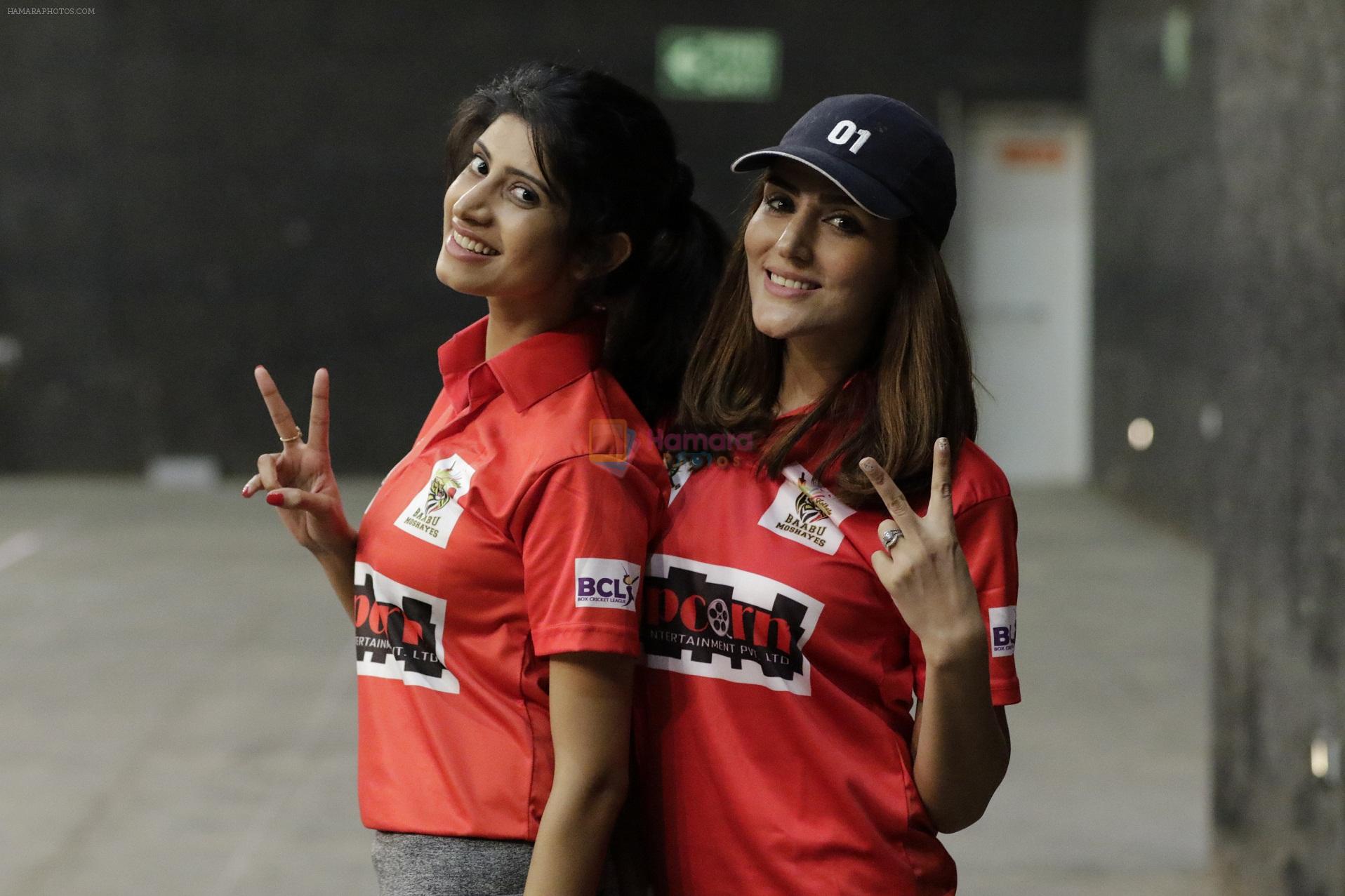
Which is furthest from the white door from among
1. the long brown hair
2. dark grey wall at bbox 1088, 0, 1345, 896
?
the long brown hair

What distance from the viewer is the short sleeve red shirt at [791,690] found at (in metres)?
1.51

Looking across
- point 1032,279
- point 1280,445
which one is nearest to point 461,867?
point 1280,445

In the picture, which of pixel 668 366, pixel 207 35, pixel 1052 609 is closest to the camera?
pixel 668 366

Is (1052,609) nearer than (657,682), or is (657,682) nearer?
(657,682)

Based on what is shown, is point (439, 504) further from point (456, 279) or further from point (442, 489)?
point (456, 279)

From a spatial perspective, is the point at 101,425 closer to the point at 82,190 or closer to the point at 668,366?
the point at 82,190

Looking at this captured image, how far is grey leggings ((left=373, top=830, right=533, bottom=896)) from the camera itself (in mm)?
1517

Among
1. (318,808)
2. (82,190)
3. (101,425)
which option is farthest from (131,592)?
(82,190)

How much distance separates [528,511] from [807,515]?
0.30 m

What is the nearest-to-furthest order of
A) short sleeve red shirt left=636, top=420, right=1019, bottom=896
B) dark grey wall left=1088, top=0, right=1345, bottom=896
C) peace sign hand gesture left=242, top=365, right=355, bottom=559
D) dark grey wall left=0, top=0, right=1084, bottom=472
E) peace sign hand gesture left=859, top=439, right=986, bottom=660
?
peace sign hand gesture left=859, top=439, right=986, bottom=660
short sleeve red shirt left=636, top=420, right=1019, bottom=896
peace sign hand gesture left=242, top=365, right=355, bottom=559
dark grey wall left=1088, top=0, right=1345, bottom=896
dark grey wall left=0, top=0, right=1084, bottom=472

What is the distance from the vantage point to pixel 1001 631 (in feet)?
4.89

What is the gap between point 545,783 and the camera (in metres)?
1.51

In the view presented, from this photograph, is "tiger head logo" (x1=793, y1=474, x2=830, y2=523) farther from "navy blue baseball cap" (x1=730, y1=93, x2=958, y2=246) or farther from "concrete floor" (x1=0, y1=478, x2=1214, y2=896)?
"concrete floor" (x1=0, y1=478, x2=1214, y2=896)

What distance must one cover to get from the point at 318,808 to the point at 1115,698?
2684 millimetres
